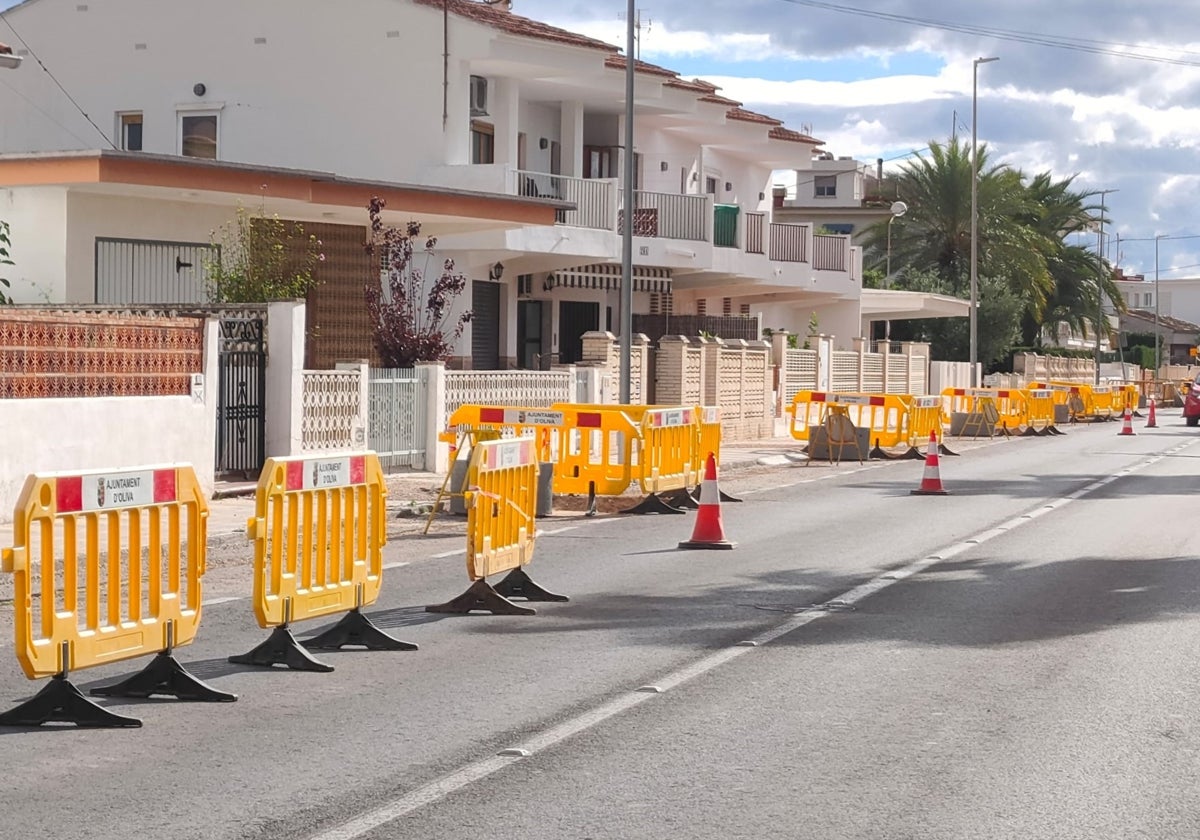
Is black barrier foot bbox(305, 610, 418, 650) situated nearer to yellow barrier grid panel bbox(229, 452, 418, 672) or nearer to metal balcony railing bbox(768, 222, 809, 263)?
yellow barrier grid panel bbox(229, 452, 418, 672)

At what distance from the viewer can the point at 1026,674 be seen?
9727 millimetres

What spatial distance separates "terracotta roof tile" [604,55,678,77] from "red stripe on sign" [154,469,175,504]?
28227 millimetres

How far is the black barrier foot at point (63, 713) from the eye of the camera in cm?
822

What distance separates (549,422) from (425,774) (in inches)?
502

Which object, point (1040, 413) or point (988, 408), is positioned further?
point (1040, 413)

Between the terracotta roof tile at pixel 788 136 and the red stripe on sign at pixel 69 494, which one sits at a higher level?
the terracotta roof tile at pixel 788 136

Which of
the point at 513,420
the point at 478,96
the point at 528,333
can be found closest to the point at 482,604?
the point at 513,420

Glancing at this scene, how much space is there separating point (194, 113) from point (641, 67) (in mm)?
9459

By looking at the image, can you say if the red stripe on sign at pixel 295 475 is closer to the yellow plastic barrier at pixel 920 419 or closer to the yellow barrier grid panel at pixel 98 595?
the yellow barrier grid panel at pixel 98 595

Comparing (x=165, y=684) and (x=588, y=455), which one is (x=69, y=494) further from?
(x=588, y=455)

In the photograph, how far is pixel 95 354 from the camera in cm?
1855

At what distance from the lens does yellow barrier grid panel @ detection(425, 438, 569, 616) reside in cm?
1184

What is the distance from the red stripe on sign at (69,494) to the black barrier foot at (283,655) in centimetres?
186

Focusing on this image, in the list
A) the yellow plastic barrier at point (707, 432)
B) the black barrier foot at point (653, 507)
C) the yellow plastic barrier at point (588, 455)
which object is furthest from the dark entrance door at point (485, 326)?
the black barrier foot at point (653, 507)
